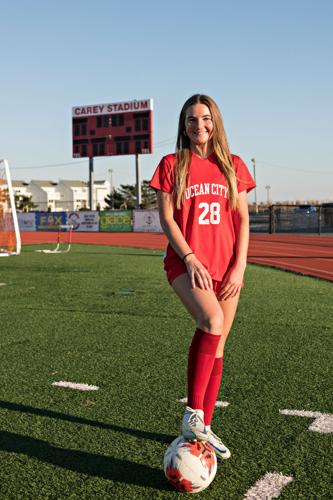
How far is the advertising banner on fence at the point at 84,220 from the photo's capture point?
128 feet

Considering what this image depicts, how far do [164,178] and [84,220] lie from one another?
121ft

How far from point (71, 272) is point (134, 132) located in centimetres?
2760

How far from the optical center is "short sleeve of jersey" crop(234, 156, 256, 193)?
10.5ft

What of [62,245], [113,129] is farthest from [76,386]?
[113,129]

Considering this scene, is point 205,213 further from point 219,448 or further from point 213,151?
point 219,448

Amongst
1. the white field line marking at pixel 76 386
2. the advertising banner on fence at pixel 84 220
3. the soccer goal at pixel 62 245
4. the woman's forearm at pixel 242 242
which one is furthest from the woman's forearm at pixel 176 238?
the advertising banner on fence at pixel 84 220

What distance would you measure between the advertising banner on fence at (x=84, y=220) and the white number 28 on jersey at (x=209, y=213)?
36.0 m

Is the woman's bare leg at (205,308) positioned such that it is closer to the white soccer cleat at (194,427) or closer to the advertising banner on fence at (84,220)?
the white soccer cleat at (194,427)

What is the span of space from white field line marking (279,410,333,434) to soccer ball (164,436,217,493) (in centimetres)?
92

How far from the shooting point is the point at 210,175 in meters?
3.10

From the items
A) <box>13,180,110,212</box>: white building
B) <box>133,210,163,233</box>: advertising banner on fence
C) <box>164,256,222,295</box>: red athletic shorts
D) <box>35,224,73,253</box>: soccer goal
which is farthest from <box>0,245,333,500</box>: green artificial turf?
<box>13,180,110,212</box>: white building

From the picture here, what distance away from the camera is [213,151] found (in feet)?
10.4

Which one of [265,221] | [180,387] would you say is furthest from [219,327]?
[265,221]

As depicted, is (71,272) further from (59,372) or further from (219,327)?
(219,327)
